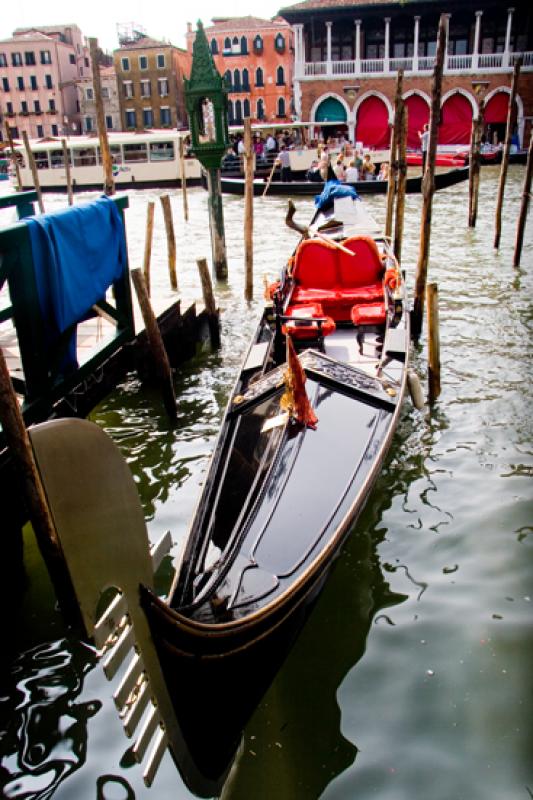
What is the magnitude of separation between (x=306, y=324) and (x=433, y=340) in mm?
841

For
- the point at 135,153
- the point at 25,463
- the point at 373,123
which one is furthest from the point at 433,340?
the point at 373,123

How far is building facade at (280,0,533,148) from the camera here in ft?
65.3

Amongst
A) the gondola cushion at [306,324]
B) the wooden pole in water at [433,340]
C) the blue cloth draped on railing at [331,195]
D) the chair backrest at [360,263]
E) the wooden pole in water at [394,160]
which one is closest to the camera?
the gondola cushion at [306,324]

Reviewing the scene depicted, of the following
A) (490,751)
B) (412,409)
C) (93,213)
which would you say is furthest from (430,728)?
(93,213)

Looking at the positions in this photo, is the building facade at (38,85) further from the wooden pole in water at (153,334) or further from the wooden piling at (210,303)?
the wooden pole in water at (153,334)

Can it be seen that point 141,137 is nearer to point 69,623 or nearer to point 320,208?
point 320,208

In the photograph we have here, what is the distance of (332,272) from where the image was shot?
516cm

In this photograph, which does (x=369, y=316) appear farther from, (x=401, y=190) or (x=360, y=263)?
(x=401, y=190)

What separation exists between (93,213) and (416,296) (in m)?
3.10

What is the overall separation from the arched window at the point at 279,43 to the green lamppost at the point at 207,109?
2292cm

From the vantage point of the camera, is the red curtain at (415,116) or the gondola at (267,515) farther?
the red curtain at (415,116)

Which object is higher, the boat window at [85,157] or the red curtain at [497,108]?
the red curtain at [497,108]

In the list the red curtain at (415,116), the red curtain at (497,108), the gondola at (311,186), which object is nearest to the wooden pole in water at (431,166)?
the gondola at (311,186)

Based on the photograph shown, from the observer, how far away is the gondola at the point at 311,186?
46.2 feet
